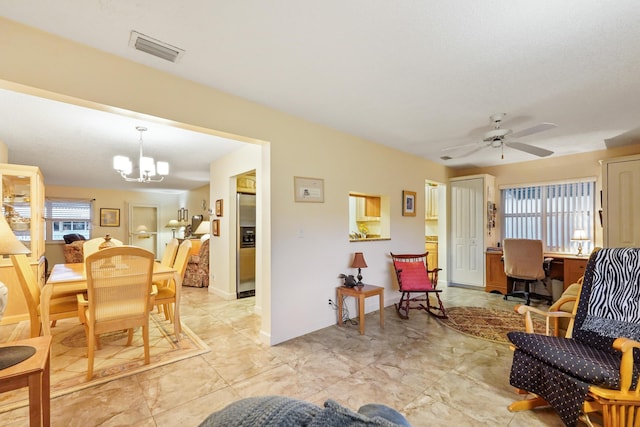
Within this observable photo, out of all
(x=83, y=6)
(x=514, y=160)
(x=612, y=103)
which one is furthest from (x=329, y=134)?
(x=514, y=160)

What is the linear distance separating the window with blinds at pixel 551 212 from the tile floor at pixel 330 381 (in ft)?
10.6

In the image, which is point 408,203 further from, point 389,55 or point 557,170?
point 389,55

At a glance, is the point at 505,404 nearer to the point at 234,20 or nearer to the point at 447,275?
the point at 234,20

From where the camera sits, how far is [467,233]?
5602 millimetres

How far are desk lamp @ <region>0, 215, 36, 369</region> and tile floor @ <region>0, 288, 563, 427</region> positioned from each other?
0.75 meters

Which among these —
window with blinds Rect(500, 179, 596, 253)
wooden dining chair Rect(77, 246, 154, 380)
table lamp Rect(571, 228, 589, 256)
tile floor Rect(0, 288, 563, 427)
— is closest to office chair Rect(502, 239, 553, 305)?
table lamp Rect(571, 228, 589, 256)

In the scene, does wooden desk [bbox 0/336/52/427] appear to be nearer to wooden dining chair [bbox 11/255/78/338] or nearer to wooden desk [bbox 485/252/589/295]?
wooden dining chair [bbox 11/255/78/338]

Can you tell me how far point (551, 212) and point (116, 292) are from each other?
641cm

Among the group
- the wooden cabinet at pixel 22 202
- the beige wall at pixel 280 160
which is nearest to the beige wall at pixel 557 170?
the beige wall at pixel 280 160

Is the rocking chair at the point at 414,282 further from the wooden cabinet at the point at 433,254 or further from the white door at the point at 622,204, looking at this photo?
the white door at the point at 622,204

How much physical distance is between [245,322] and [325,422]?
11.2ft

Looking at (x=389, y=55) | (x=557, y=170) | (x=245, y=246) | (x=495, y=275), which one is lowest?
(x=495, y=275)

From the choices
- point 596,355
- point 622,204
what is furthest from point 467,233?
point 596,355

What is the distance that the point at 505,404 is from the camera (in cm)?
202
